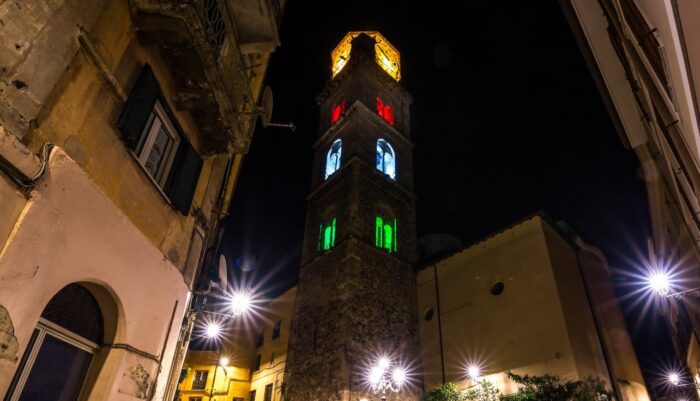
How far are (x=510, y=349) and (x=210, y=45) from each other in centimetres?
Answer: 1369

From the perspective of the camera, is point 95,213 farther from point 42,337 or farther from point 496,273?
point 496,273

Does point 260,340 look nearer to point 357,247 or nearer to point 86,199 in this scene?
point 357,247

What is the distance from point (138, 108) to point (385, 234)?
54.2ft

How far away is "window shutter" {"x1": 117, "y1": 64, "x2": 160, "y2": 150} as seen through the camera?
3.89m

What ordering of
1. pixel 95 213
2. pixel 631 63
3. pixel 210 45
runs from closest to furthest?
pixel 95 213 → pixel 210 45 → pixel 631 63

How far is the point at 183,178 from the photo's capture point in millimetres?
5191

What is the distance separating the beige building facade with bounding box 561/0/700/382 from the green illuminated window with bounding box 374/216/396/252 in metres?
12.0

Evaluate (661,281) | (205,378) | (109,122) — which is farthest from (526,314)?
(205,378)

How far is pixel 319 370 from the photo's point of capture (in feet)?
50.8

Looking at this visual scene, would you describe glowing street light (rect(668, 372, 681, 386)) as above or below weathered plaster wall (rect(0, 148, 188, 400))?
above

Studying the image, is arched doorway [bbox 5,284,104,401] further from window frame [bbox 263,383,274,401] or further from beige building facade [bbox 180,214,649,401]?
window frame [bbox 263,383,274,401]

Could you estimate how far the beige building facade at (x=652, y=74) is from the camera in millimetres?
2242

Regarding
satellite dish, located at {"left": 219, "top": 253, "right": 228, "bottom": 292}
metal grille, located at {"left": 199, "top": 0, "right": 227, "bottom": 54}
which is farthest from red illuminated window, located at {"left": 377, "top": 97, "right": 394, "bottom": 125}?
metal grille, located at {"left": 199, "top": 0, "right": 227, "bottom": 54}

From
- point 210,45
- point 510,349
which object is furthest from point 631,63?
point 510,349
